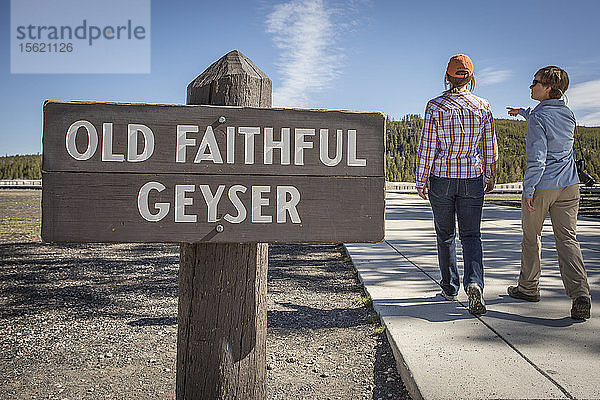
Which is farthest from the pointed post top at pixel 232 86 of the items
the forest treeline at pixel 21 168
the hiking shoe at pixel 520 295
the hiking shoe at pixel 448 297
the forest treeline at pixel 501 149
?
the forest treeline at pixel 21 168

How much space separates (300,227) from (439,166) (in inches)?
85.3

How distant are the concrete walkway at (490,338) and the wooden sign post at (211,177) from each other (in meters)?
1.13

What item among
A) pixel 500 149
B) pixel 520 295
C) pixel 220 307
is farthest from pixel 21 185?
pixel 220 307

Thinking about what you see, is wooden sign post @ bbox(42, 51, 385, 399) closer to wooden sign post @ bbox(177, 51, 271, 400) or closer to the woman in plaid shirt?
wooden sign post @ bbox(177, 51, 271, 400)

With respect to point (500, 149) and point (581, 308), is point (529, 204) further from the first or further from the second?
point (500, 149)

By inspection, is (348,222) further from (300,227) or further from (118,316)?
(118,316)

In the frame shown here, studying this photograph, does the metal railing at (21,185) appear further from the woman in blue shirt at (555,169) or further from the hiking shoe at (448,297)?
the woman in blue shirt at (555,169)

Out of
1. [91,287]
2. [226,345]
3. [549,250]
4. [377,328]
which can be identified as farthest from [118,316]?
[549,250]

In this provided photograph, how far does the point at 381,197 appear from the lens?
180cm

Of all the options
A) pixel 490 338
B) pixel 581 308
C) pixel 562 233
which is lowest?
pixel 490 338

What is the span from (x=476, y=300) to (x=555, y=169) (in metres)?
1.05

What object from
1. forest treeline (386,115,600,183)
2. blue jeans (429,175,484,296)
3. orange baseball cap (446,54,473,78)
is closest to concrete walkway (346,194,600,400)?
blue jeans (429,175,484,296)

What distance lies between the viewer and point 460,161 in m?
3.59

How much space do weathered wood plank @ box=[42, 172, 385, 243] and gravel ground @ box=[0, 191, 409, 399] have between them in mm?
1347
